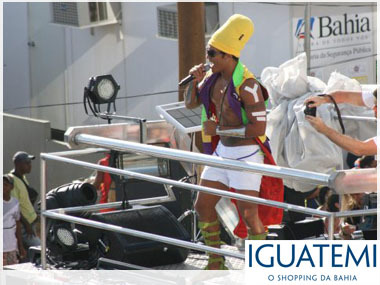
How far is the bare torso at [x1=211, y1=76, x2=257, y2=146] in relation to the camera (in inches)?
224

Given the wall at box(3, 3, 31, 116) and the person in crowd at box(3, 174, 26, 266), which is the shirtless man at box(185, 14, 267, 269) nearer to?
the person in crowd at box(3, 174, 26, 266)

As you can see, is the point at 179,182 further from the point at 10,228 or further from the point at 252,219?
the point at 10,228

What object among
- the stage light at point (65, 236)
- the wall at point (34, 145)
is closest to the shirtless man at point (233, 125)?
the stage light at point (65, 236)

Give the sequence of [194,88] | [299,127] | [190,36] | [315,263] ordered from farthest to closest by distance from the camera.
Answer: [190,36] < [299,127] < [194,88] < [315,263]

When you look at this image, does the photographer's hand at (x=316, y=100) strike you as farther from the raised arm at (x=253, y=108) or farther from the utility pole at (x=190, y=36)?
the utility pole at (x=190, y=36)

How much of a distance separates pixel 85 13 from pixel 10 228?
307 inches

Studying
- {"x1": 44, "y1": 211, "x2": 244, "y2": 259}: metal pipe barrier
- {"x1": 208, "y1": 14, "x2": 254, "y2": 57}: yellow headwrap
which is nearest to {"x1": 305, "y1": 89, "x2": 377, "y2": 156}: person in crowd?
{"x1": 208, "y1": 14, "x2": 254, "y2": 57}: yellow headwrap

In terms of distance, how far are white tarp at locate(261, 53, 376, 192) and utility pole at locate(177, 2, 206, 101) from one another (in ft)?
2.80

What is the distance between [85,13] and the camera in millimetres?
17297

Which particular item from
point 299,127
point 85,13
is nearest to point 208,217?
point 299,127

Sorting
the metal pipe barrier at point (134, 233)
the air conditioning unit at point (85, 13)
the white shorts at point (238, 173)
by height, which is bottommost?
the metal pipe barrier at point (134, 233)

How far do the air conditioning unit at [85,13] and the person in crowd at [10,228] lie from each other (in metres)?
7.12

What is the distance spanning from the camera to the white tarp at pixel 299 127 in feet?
31.3

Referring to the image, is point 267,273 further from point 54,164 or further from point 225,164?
point 54,164
